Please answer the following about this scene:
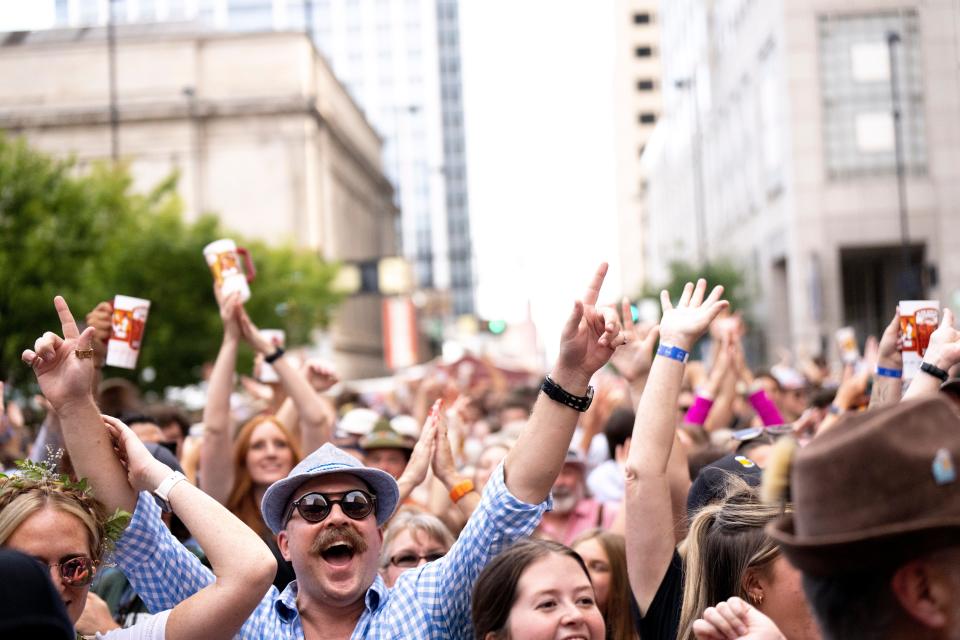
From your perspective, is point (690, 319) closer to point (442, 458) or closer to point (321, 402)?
point (442, 458)

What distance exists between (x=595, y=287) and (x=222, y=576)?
4.91 ft

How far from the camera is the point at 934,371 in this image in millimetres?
4746

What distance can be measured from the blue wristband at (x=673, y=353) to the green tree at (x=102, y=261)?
74.1 feet

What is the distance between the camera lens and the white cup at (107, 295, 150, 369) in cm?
682

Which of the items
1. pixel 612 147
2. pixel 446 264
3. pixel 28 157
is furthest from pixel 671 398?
pixel 446 264

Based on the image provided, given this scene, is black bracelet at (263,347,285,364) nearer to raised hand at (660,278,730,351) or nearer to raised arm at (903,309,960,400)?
raised hand at (660,278,730,351)

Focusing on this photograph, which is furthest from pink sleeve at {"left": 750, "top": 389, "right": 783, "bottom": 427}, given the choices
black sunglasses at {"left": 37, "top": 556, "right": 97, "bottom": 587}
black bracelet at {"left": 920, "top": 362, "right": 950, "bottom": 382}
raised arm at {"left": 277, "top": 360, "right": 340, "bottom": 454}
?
black sunglasses at {"left": 37, "top": 556, "right": 97, "bottom": 587}

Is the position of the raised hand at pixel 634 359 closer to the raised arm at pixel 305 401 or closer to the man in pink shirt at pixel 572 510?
the man in pink shirt at pixel 572 510

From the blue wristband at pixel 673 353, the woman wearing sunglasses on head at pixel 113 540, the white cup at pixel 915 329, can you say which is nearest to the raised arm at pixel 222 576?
the woman wearing sunglasses on head at pixel 113 540

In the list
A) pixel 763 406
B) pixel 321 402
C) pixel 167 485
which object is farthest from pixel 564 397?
pixel 763 406

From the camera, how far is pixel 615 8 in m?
123

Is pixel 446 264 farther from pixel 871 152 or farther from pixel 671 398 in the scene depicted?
pixel 671 398

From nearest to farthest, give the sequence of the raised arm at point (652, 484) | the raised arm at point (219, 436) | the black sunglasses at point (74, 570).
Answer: the black sunglasses at point (74, 570)
the raised arm at point (652, 484)
the raised arm at point (219, 436)

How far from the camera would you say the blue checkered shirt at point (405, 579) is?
431 cm
